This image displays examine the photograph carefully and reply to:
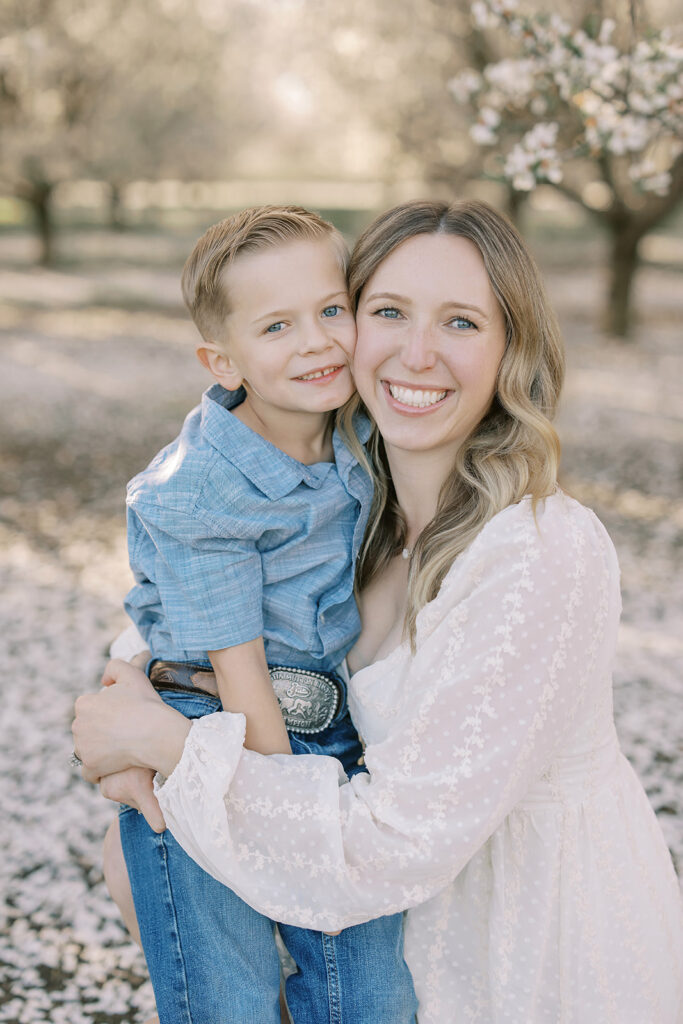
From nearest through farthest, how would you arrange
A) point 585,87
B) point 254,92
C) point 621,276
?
point 585,87 → point 621,276 → point 254,92

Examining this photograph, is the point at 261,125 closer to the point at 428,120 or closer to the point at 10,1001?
the point at 428,120

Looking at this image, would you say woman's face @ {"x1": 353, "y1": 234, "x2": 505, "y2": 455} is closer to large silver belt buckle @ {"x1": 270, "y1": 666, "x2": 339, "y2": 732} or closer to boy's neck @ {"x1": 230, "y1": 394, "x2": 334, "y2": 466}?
boy's neck @ {"x1": 230, "y1": 394, "x2": 334, "y2": 466}

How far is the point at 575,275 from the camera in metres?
24.2

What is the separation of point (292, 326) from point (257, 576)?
0.59 m

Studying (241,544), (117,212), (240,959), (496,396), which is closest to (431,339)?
(496,396)

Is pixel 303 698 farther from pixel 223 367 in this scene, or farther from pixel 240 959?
pixel 223 367

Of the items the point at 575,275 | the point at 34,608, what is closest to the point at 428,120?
the point at 575,275

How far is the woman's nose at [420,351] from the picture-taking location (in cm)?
203

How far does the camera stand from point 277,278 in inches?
84.0

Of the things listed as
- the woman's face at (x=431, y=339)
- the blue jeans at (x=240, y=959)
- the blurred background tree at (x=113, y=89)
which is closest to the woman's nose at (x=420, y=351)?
the woman's face at (x=431, y=339)

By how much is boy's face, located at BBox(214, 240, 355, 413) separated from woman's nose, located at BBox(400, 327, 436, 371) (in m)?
0.21

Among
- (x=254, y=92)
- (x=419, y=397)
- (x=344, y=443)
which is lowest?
(x=344, y=443)

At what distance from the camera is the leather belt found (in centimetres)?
217

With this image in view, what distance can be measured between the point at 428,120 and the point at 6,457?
1101 cm
